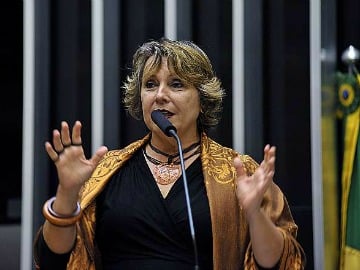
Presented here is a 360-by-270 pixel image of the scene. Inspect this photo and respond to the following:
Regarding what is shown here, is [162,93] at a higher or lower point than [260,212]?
higher

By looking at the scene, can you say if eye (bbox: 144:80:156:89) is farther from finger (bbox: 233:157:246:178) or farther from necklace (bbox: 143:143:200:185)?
finger (bbox: 233:157:246:178)

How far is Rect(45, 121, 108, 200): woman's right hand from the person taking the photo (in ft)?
4.49

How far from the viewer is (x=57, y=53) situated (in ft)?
7.48

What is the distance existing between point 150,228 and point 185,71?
0.39 m

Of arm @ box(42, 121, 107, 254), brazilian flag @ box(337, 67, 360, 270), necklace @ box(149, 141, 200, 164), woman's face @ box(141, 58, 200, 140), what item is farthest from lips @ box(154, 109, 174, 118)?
brazilian flag @ box(337, 67, 360, 270)

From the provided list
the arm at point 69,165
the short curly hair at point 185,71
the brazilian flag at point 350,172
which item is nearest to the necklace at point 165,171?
the short curly hair at point 185,71

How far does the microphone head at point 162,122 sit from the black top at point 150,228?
185mm

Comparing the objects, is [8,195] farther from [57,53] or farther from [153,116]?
[153,116]

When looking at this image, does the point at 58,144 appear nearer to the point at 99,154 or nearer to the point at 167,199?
the point at 99,154

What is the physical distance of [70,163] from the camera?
138cm

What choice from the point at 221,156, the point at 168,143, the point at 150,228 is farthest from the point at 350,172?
the point at 150,228

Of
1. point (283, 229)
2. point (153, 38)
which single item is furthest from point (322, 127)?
point (283, 229)

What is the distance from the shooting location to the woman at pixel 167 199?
1.38 metres

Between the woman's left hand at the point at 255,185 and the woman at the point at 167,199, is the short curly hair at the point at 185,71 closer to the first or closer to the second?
the woman at the point at 167,199
